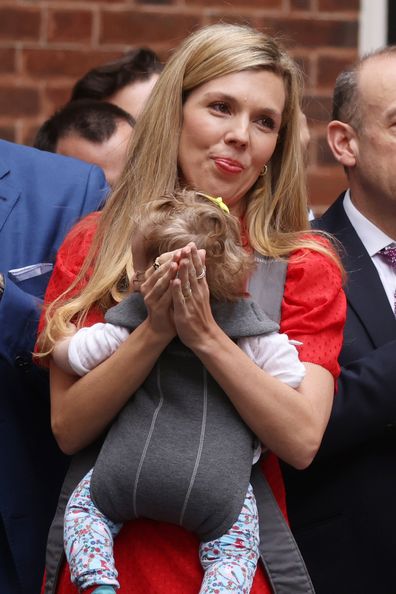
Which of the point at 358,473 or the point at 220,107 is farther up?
the point at 220,107

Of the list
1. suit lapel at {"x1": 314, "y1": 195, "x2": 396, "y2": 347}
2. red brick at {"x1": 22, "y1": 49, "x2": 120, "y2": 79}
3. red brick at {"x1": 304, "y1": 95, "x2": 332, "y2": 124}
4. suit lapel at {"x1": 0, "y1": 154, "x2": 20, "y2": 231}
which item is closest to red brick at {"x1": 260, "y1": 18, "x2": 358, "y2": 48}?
red brick at {"x1": 304, "y1": 95, "x2": 332, "y2": 124}

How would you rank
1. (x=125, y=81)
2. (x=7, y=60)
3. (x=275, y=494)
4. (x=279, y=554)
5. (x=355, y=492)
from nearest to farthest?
(x=279, y=554)
(x=275, y=494)
(x=355, y=492)
(x=125, y=81)
(x=7, y=60)

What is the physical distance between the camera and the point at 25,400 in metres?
3.41

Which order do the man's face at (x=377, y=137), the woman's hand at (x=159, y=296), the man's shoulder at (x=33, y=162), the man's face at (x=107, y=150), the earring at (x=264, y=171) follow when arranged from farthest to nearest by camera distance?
1. the man's face at (x=107, y=150)
2. the man's face at (x=377, y=137)
3. the man's shoulder at (x=33, y=162)
4. the earring at (x=264, y=171)
5. the woman's hand at (x=159, y=296)

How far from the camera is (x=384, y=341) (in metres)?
3.60

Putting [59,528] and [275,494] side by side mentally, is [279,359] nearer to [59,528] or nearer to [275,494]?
[275,494]

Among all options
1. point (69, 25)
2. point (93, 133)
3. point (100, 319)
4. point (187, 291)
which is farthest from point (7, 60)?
point (187, 291)

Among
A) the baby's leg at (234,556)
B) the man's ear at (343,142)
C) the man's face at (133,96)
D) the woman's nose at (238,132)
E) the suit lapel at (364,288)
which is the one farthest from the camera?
the man's face at (133,96)

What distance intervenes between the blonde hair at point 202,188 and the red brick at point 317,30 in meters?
2.24

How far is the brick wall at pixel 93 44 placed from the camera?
18.2ft

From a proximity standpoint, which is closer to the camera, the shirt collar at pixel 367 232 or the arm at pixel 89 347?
the arm at pixel 89 347

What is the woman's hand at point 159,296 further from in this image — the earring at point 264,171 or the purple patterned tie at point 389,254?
the purple patterned tie at point 389,254

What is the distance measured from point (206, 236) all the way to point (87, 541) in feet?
2.19

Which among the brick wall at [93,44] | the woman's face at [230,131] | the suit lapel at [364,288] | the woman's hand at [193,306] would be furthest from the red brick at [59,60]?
the woman's hand at [193,306]
